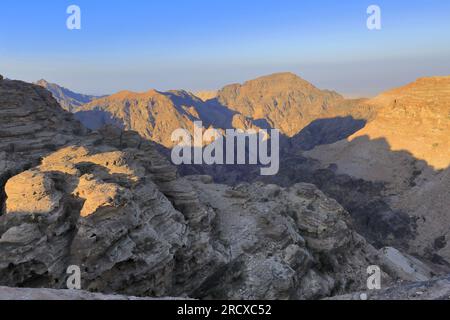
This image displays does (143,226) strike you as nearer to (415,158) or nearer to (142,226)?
(142,226)

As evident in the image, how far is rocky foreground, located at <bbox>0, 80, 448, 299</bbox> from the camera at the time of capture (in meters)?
19.5

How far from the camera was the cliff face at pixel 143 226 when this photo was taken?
1947 cm

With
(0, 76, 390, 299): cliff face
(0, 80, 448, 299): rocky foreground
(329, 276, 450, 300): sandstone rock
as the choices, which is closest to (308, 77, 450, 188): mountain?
(0, 80, 448, 299): rocky foreground

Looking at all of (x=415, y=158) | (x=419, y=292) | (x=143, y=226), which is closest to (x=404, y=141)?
(x=415, y=158)

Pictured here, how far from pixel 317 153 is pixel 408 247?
173 ft

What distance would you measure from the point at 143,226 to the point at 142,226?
0.29 ft

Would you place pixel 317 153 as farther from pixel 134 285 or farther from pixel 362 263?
pixel 134 285

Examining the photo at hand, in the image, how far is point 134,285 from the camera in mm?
21516

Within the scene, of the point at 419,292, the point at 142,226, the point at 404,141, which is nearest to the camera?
the point at 419,292

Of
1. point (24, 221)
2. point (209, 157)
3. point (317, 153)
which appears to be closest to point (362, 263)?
point (24, 221)

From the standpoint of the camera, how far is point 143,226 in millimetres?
22562

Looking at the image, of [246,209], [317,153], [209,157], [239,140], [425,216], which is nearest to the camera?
[246,209]

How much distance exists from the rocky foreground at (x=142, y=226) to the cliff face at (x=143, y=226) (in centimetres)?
6

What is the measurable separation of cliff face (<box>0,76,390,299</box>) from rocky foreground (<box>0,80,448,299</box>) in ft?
0.21
